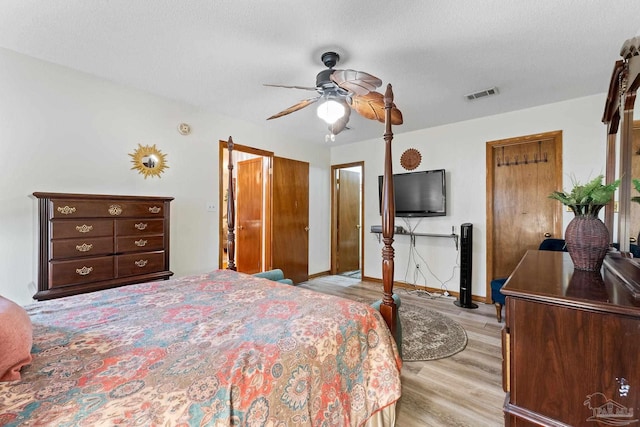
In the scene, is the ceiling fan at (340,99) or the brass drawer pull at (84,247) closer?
the ceiling fan at (340,99)

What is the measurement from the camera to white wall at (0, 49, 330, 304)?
7.22ft

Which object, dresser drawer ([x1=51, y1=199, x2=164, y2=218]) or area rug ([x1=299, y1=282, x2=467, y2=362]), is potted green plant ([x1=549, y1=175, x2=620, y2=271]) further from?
dresser drawer ([x1=51, y1=199, x2=164, y2=218])

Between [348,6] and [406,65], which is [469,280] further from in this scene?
[348,6]

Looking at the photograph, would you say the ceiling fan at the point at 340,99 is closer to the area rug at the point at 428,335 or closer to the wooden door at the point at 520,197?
the area rug at the point at 428,335

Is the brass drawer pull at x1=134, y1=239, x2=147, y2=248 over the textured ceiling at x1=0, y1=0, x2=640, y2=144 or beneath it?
beneath

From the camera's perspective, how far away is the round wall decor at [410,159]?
425cm

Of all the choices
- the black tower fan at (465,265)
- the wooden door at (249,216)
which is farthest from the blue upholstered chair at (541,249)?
the wooden door at (249,216)

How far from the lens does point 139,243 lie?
2.51m

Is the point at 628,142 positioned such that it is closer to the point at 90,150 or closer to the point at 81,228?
the point at 81,228

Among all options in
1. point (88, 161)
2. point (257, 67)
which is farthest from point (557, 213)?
point (88, 161)

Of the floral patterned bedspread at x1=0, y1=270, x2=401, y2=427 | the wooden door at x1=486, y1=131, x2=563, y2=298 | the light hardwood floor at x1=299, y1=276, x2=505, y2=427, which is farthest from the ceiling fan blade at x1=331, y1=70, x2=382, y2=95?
the wooden door at x1=486, y1=131, x2=563, y2=298

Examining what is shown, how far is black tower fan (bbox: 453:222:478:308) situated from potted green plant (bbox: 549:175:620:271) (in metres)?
2.40

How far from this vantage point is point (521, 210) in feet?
11.5

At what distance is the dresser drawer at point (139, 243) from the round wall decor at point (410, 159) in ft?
11.5
